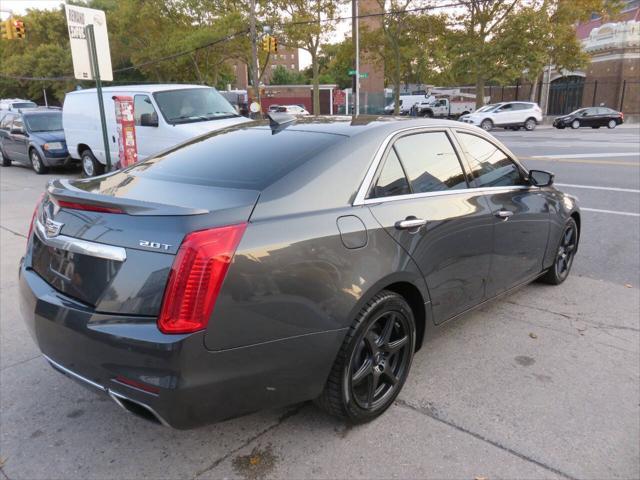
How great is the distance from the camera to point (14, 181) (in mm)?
12727

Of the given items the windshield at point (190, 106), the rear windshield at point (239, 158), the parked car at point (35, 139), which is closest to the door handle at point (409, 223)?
the rear windshield at point (239, 158)

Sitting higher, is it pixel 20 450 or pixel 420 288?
pixel 420 288

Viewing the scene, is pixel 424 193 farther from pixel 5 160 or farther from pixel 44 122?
pixel 5 160

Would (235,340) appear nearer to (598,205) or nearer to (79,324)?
(79,324)

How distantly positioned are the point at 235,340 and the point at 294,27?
123 ft

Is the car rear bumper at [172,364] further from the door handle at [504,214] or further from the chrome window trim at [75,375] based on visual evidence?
the door handle at [504,214]

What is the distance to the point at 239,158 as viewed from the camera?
9.73ft

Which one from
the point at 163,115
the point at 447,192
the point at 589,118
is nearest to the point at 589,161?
the point at 163,115

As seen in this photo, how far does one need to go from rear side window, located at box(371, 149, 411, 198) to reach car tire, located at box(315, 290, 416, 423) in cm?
55

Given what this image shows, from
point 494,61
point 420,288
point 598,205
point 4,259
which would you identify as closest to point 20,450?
point 420,288

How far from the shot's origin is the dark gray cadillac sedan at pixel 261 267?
6.97 feet

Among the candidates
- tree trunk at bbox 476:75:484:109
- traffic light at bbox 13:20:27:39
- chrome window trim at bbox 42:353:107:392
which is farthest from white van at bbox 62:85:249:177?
tree trunk at bbox 476:75:484:109

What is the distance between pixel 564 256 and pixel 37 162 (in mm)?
13503

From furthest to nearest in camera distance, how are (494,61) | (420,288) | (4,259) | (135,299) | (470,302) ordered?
(494,61) < (4,259) < (470,302) < (420,288) < (135,299)
